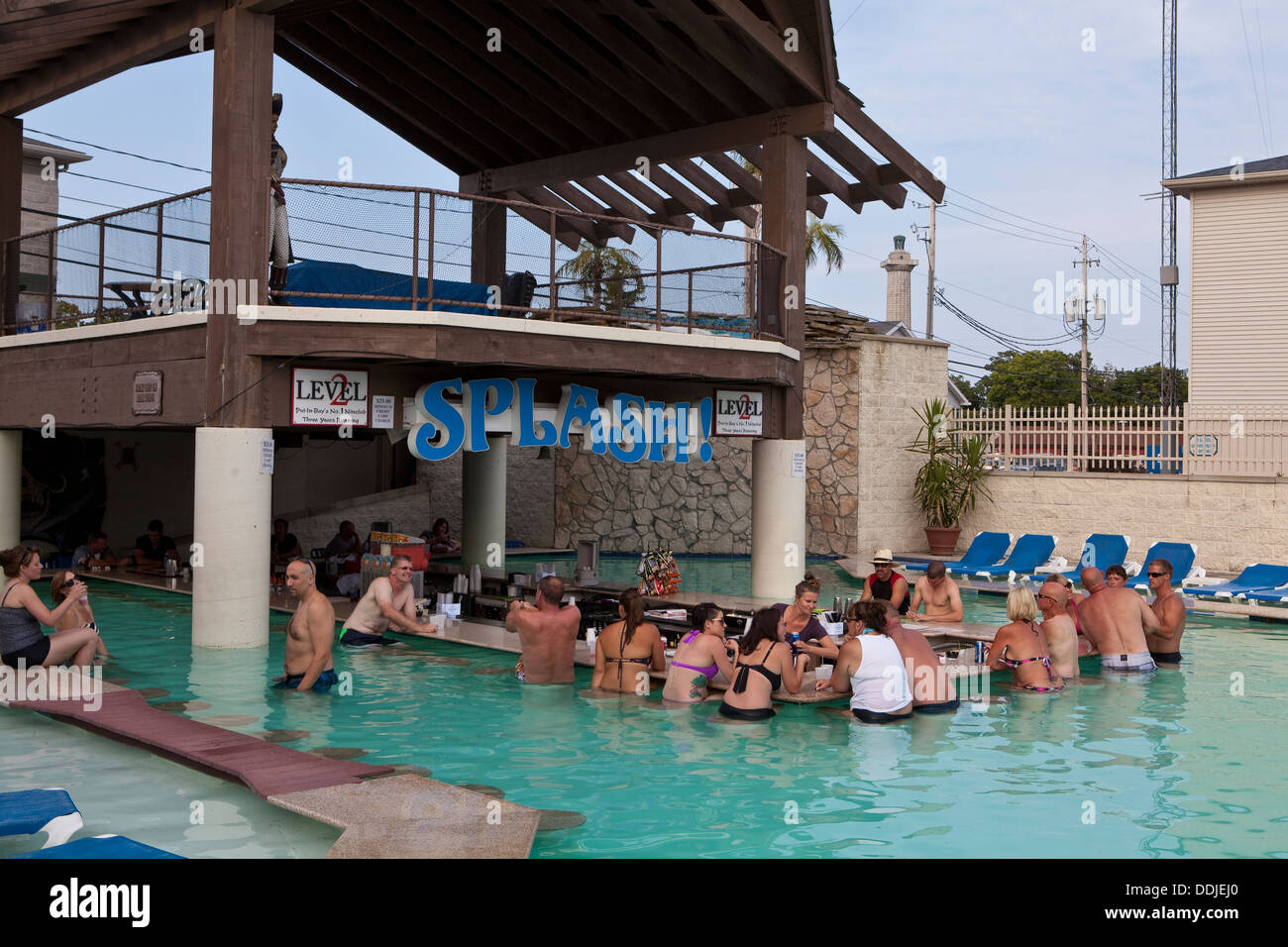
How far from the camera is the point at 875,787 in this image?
868 centimetres

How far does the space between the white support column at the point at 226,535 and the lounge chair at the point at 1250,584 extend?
13851mm

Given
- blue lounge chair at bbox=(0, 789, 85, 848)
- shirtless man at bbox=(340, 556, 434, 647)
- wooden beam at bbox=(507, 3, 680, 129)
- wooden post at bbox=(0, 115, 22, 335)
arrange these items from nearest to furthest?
blue lounge chair at bbox=(0, 789, 85, 848)
shirtless man at bbox=(340, 556, 434, 647)
wooden beam at bbox=(507, 3, 680, 129)
wooden post at bbox=(0, 115, 22, 335)

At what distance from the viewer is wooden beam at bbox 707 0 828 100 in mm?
16062

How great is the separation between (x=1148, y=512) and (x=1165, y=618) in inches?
420

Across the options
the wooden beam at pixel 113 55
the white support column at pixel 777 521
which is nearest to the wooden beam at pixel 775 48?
the white support column at pixel 777 521

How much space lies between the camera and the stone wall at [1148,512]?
22.4 metres

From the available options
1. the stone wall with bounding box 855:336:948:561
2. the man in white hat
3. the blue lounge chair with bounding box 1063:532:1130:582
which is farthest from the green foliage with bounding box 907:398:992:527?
the man in white hat

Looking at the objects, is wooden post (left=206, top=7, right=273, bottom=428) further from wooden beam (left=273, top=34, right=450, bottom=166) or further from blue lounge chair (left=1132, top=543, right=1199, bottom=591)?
blue lounge chair (left=1132, top=543, right=1199, bottom=591)

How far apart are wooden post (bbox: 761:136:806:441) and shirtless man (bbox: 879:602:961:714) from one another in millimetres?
7791

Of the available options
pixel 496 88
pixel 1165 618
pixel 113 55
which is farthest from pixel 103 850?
pixel 496 88

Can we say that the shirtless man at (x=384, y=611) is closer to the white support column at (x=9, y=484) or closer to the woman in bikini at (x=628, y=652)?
the woman in bikini at (x=628, y=652)

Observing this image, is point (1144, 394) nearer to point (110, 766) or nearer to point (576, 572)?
point (576, 572)

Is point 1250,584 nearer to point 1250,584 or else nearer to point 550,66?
point 1250,584

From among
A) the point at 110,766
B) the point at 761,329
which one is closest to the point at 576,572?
the point at 761,329
